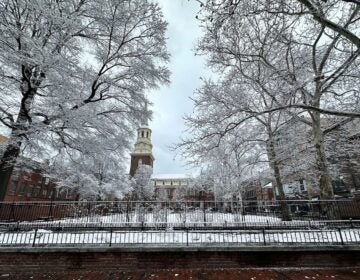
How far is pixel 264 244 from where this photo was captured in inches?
305

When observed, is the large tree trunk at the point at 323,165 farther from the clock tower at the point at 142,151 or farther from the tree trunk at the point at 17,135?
the clock tower at the point at 142,151

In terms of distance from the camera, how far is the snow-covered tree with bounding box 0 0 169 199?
831cm

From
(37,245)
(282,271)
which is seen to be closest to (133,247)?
(37,245)

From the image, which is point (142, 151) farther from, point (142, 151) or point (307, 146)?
point (307, 146)

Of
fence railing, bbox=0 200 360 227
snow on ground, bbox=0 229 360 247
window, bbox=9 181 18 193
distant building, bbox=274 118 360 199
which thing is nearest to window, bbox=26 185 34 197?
window, bbox=9 181 18 193

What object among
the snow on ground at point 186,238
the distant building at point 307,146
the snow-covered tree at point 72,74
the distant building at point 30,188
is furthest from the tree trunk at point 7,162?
the distant building at point 30,188

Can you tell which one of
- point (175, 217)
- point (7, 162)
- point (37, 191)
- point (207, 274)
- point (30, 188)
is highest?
point (30, 188)

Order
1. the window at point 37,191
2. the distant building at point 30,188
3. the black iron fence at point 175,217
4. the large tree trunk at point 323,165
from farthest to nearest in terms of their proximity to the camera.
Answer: the window at point 37,191 → the distant building at point 30,188 → the large tree trunk at point 323,165 → the black iron fence at point 175,217

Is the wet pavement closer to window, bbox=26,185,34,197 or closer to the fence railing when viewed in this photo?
the fence railing

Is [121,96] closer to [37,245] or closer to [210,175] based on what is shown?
[37,245]

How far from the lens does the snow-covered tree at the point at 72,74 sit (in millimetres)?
8312

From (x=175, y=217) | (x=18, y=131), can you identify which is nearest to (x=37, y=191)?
(x=18, y=131)

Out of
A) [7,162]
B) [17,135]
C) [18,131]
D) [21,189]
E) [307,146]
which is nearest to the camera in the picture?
[18,131]

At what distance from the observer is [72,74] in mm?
9688
